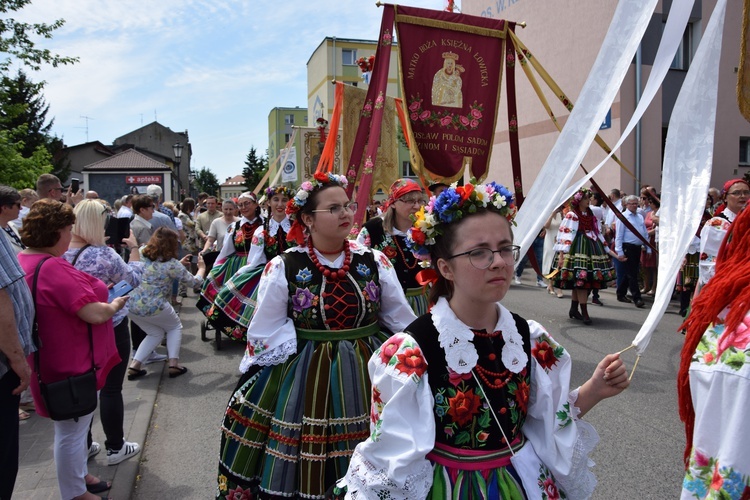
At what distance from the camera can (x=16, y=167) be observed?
1205 cm

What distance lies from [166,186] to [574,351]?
22.0 metres

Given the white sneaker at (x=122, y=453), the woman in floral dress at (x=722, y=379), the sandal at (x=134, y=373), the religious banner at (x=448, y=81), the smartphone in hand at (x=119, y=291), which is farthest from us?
the sandal at (x=134, y=373)

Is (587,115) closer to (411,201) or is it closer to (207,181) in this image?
(411,201)

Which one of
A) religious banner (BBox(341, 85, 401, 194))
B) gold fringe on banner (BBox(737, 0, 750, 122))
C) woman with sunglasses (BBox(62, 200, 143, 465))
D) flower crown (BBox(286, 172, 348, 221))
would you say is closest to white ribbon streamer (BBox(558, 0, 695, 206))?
gold fringe on banner (BBox(737, 0, 750, 122))

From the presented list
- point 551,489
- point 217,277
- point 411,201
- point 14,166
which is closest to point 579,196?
point 411,201

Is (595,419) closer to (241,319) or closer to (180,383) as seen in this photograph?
(241,319)

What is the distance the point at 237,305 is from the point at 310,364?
1.62 metres

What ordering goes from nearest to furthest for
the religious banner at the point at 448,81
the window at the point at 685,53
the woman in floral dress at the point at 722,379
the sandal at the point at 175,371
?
the woman in floral dress at the point at 722,379
the religious banner at the point at 448,81
the sandal at the point at 175,371
the window at the point at 685,53

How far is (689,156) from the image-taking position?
6.50 ft

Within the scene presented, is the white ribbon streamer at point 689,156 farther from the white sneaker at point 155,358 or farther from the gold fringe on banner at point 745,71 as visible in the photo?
the white sneaker at point 155,358

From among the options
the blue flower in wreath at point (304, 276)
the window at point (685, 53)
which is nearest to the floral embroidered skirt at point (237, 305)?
the blue flower in wreath at point (304, 276)

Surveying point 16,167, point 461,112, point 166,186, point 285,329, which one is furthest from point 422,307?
point 166,186

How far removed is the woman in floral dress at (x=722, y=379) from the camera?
1.48 metres

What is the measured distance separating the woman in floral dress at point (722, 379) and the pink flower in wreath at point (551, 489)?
41 centimetres
